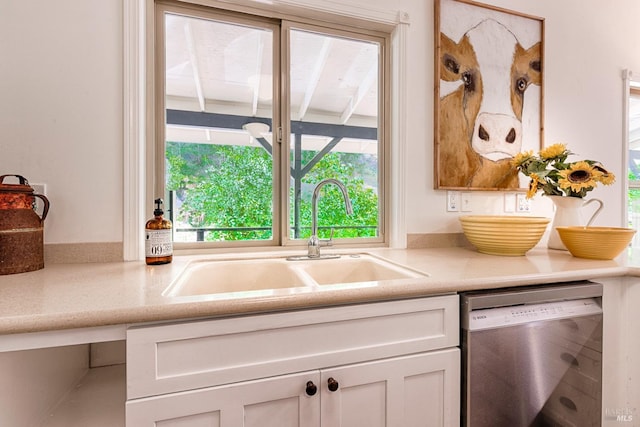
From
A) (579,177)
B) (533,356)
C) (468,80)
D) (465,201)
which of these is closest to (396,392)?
(533,356)

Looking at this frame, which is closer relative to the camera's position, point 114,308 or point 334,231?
point 114,308

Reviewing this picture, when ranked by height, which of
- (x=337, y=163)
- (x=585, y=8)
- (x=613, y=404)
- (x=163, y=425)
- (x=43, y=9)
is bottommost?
(x=613, y=404)

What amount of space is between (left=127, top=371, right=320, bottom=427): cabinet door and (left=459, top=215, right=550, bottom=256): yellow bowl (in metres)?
1.04

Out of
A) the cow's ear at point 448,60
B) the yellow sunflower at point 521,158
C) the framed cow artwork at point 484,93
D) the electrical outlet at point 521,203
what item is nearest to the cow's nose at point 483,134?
the framed cow artwork at point 484,93

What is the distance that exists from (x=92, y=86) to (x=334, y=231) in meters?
1.22

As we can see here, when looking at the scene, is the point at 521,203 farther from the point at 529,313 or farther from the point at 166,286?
the point at 166,286

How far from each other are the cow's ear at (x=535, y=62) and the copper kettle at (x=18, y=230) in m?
2.49

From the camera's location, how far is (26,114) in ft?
3.56

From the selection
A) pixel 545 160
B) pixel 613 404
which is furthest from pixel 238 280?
pixel 545 160

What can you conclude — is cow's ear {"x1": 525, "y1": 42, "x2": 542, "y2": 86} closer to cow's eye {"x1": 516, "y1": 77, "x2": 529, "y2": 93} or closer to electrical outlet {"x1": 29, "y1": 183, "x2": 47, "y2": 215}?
cow's eye {"x1": 516, "y1": 77, "x2": 529, "y2": 93}

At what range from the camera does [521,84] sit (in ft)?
5.73

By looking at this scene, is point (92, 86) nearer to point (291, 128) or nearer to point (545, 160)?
point (291, 128)

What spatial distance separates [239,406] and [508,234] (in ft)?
4.13

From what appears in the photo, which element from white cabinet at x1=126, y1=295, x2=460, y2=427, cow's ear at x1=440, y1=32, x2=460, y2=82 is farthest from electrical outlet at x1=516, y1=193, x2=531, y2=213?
white cabinet at x1=126, y1=295, x2=460, y2=427
